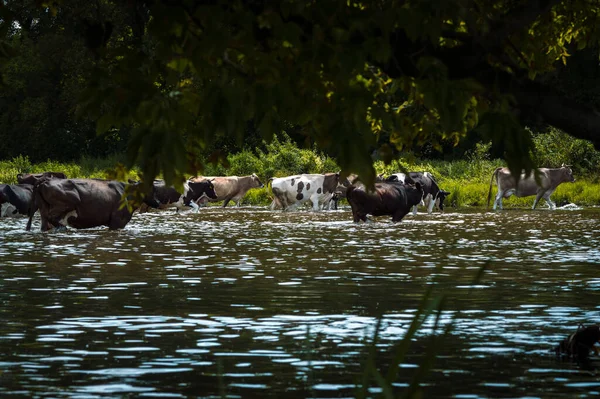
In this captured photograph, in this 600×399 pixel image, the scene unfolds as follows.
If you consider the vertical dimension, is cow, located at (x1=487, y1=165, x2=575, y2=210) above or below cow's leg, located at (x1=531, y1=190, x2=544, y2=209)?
above

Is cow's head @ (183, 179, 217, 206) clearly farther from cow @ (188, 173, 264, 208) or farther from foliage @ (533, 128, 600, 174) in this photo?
foliage @ (533, 128, 600, 174)

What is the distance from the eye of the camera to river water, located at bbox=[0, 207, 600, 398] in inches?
368

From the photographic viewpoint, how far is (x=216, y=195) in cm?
5062

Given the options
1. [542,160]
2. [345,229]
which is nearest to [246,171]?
[542,160]

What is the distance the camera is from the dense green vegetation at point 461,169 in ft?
166

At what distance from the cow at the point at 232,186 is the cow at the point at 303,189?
18.3 feet

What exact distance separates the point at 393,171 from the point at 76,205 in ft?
85.6

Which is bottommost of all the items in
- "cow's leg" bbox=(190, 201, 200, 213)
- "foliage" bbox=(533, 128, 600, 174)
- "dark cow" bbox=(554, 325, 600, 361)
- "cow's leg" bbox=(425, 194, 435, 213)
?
"cow's leg" bbox=(190, 201, 200, 213)

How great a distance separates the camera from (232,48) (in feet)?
22.8

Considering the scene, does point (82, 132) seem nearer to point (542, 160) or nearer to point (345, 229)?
point (542, 160)

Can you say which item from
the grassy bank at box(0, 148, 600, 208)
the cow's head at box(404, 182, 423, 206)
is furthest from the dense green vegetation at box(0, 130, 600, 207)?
the cow's head at box(404, 182, 423, 206)

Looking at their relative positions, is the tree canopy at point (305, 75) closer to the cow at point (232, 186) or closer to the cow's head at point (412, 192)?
the cow's head at point (412, 192)

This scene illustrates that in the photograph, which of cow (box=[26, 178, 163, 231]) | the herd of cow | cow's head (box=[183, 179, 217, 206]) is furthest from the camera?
cow's head (box=[183, 179, 217, 206])

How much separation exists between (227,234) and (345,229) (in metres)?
3.42
